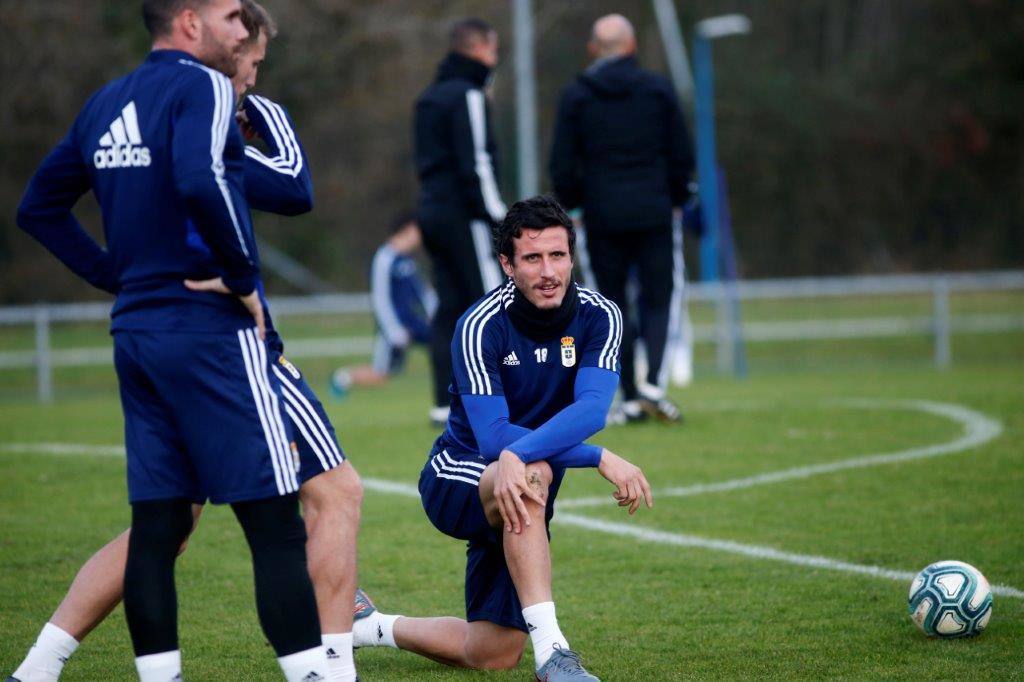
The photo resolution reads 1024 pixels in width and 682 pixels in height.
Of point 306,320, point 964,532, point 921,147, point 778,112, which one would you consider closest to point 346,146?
point 306,320

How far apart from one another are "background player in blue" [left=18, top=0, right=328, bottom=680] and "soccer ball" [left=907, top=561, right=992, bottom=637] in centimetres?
207

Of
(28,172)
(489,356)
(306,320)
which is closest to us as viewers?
(489,356)

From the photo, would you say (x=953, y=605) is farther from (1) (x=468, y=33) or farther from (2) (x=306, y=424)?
(1) (x=468, y=33)

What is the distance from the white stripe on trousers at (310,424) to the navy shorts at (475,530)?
51 cm

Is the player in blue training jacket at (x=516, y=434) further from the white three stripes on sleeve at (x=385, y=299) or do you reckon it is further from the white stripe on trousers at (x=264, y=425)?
the white three stripes on sleeve at (x=385, y=299)

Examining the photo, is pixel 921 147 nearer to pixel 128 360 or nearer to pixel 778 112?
pixel 778 112

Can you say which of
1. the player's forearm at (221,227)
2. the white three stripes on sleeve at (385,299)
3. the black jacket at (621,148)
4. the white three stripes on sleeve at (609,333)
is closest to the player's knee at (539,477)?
the white three stripes on sleeve at (609,333)

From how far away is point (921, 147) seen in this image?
33656 millimetres

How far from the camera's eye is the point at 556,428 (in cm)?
420

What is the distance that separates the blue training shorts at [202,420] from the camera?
345cm

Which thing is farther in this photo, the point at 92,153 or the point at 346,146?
the point at 346,146

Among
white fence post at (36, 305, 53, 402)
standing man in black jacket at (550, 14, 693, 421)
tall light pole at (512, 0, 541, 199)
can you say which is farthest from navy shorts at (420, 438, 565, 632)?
tall light pole at (512, 0, 541, 199)

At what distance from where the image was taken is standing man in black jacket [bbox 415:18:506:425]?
29.4ft

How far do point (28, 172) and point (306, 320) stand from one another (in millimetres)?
6546
